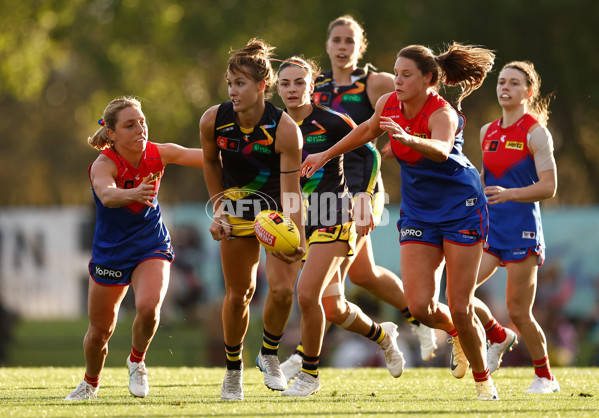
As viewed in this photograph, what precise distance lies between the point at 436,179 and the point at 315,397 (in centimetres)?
179

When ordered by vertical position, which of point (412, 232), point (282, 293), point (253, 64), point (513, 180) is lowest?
point (282, 293)

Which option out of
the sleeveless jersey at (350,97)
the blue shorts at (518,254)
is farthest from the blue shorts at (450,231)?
the sleeveless jersey at (350,97)

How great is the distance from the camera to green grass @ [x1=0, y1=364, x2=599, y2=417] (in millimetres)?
5836

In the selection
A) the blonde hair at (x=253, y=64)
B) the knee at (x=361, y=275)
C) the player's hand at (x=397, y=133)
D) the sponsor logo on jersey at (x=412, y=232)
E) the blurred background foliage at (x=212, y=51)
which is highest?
the blurred background foliage at (x=212, y=51)

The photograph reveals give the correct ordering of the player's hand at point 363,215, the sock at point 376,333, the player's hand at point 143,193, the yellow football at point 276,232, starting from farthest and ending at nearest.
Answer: the sock at point 376,333 < the player's hand at point 363,215 < the yellow football at point 276,232 < the player's hand at point 143,193

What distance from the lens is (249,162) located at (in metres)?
6.37

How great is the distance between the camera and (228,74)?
6254 mm

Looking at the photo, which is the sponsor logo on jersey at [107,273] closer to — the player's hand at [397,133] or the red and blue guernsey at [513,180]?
the player's hand at [397,133]

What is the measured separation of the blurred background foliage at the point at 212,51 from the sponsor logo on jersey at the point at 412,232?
14.6m

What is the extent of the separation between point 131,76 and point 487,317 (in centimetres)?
2400

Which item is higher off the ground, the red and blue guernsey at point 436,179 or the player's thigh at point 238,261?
the red and blue guernsey at point 436,179

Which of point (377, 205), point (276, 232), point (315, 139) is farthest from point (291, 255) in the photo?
point (377, 205)

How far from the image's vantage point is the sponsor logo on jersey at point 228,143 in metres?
6.29

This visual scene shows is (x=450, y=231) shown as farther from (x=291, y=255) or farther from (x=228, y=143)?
(x=228, y=143)
